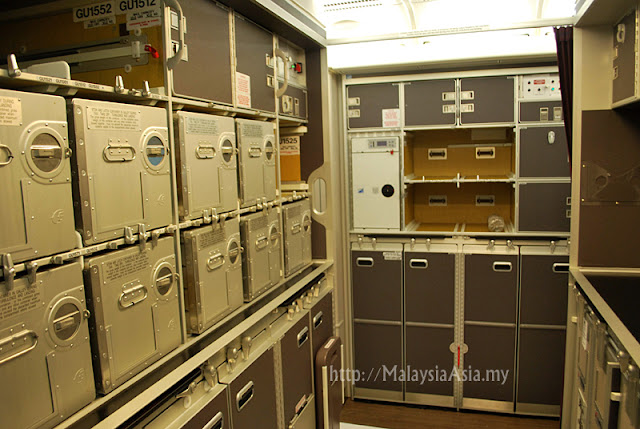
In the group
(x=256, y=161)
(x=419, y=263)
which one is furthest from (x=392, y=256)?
(x=256, y=161)

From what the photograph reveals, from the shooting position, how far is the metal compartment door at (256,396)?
1.94 metres

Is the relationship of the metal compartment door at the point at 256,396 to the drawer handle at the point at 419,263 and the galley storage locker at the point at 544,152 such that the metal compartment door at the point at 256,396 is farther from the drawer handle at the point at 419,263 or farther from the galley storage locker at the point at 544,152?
the galley storage locker at the point at 544,152

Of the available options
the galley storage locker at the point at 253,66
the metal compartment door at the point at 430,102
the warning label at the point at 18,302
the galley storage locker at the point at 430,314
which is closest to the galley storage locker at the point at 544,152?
the metal compartment door at the point at 430,102

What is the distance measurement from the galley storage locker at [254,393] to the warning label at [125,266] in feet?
2.00

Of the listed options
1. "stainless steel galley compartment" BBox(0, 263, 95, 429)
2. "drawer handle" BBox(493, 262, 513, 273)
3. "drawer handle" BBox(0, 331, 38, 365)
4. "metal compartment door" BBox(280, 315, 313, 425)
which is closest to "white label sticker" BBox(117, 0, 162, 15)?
"stainless steel galley compartment" BBox(0, 263, 95, 429)

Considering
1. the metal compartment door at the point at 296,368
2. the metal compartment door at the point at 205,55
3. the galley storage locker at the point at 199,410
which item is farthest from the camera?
the metal compartment door at the point at 296,368

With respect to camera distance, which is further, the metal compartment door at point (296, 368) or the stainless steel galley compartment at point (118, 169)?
the metal compartment door at point (296, 368)

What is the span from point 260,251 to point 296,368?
2.23 feet

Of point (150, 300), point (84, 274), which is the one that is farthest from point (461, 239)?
point (84, 274)

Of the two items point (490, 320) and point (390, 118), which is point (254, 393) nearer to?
point (490, 320)

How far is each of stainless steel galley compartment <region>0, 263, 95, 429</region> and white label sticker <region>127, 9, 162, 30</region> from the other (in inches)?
33.6

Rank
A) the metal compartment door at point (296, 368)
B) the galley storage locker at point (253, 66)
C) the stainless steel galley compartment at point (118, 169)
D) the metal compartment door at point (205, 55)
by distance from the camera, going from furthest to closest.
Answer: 1. the metal compartment door at point (296, 368)
2. the galley storage locker at point (253, 66)
3. the metal compartment door at point (205, 55)
4. the stainless steel galley compartment at point (118, 169)
